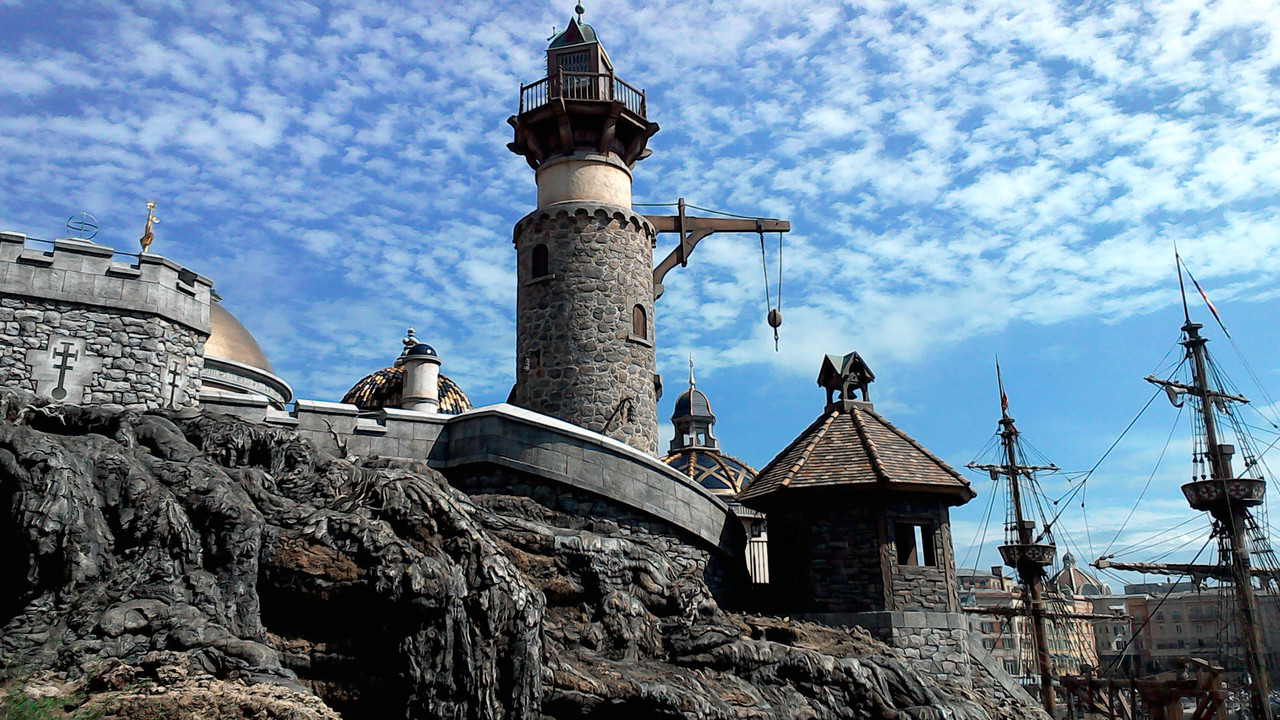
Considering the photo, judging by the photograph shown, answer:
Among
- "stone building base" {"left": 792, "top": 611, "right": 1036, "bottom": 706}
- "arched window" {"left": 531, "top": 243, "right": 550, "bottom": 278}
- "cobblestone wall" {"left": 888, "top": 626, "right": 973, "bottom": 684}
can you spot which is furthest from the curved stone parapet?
"arched window" {"left": 531, "top": 243, "right": 550, "bottom": 278}

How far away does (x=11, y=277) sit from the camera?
16.2m

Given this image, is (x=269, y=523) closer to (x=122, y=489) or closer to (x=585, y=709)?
(x=122, y=489)

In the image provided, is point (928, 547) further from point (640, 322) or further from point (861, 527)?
point (640, 322)

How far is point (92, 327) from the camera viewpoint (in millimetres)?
16516

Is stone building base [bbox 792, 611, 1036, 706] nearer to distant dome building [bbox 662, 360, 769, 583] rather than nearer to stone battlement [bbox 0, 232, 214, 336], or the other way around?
distant dome building [bbox 662, 360, 769, 583]

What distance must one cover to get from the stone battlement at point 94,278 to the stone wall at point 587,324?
8.88m

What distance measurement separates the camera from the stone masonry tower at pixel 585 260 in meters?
24.0

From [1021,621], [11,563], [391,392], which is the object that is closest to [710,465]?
[391,392]

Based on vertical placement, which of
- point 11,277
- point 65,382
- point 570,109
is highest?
point 570,109

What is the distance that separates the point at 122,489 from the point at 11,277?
7.37 m

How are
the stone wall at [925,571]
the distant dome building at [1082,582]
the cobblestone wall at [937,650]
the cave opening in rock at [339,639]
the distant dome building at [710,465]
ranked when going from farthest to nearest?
1. the distant dome building at [1082,582]
2. the distant dome building at [710,465]
3. the stone wall at [925,571]
4. the cobblestone wall at [937,650]
5. the cave opening in rock at [339,639]

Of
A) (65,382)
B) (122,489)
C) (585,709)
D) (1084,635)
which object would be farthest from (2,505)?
(1084,635)

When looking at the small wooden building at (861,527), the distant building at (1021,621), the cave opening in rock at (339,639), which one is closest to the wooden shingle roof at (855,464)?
the small wooden building at (861,527)

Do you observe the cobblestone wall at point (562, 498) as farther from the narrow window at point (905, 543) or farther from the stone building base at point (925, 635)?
the narrow window at point (905, 543)
